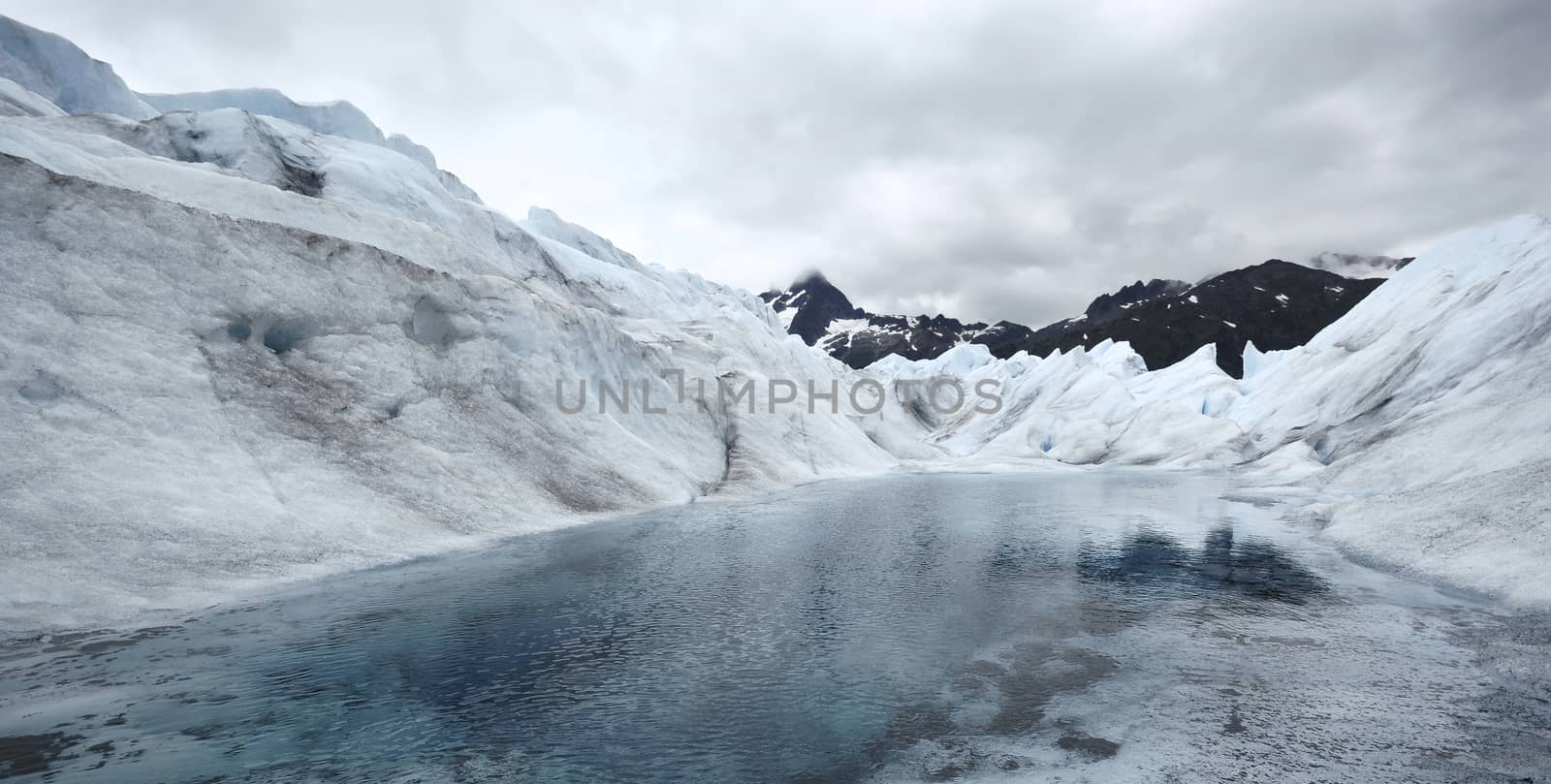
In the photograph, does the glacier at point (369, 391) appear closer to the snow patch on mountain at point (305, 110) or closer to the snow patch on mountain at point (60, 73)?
the snow patch on mountain at point (60, 73)

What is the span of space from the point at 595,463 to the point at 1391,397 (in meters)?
44.6

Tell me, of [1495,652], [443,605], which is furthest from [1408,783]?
[443,605]

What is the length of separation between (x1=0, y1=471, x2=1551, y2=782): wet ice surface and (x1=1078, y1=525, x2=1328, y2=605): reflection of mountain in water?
0.59 feet

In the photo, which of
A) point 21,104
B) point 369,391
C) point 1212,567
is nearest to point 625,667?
point 1212,567

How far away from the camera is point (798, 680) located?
12289 mm

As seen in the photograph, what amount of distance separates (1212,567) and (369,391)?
29.6m

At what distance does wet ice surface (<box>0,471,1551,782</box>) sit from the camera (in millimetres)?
9320

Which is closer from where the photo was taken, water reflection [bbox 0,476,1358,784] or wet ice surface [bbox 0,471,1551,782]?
wet ice surface [bbox 0,471,1551,782]

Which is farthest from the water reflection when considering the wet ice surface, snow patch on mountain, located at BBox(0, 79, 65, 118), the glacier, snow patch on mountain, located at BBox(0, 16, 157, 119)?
snow patch on mountain, located at BBox(0, 16, 157, 119)

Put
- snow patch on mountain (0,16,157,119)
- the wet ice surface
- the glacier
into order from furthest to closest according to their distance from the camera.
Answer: snow patch on mountain (0,16,157,119)
the glacier
the wet ice surface

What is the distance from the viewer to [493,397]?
3228 cm

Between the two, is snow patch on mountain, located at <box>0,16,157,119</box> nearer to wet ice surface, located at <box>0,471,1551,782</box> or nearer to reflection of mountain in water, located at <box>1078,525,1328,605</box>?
wet ice surface, located at <box>0,471,1551,782</box>

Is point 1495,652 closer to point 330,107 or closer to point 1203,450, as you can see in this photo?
point 1203,450

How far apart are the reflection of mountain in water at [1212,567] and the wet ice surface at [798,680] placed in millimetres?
181
